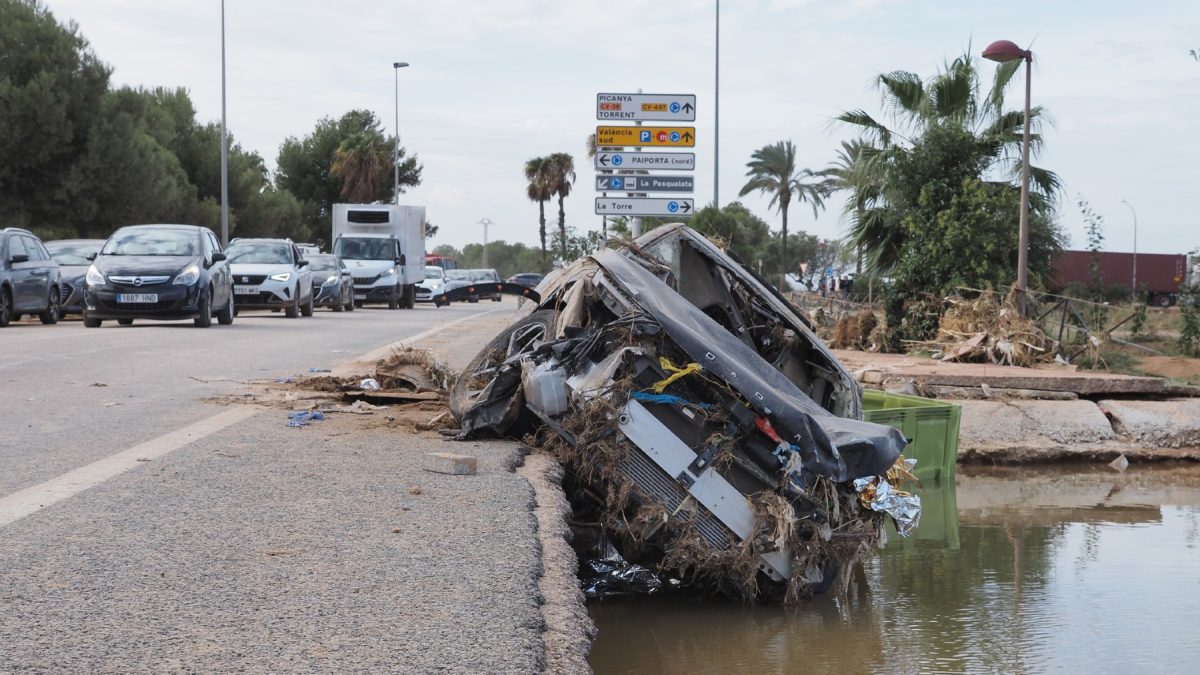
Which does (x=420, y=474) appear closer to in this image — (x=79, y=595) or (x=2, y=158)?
(x=79, y=595)

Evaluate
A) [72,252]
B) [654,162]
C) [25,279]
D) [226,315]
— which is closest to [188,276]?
[226,315]

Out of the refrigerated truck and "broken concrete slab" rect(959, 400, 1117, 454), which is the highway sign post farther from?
the refrigerated truck

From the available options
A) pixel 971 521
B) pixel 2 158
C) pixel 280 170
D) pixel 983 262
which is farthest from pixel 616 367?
pixel 280 170

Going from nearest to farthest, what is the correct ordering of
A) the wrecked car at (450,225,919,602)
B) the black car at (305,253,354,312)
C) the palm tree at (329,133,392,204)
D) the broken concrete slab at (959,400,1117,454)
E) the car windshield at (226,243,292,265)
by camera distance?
the wrecked car at (450,225,919,602) → the broken concrete slab at (959,400,1117,454) → the car windshield at (226,243,292,265) → the black car at (305,253,354,312) → the palm tree at (329,133,392,204)

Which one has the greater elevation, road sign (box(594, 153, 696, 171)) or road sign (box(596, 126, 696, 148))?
road sign (box(596, 126, 696, 148))

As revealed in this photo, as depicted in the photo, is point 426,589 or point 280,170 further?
point 280,170

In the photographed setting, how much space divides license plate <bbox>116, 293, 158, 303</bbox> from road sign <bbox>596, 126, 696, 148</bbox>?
6788 mm

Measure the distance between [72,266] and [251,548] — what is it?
2083 centimetres

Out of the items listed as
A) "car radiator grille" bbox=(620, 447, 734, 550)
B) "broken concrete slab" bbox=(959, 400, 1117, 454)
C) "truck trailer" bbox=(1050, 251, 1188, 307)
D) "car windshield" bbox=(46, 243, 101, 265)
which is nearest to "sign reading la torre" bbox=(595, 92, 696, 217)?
"broken concrete slab" bbox=(959, 400, 1117, 454)

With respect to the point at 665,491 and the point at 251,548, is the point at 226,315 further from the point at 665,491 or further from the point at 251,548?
the point at 251,548

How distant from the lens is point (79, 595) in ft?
13.0

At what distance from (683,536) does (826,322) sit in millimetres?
16527

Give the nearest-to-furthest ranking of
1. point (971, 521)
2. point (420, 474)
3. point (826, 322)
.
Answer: point (420, 474) → point (971, 521) → point (826, 322)

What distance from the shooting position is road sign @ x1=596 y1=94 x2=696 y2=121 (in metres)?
17.4
